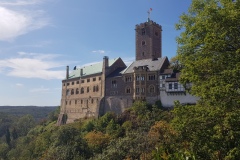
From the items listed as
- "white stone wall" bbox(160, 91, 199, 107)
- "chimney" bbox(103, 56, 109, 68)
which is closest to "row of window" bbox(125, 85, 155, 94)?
"white stone wall" bbox(160, 91, 199, 107)

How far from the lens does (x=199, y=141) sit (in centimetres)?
1628

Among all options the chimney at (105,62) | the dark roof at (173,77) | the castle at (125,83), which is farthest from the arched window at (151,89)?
the chimney at (105,62)

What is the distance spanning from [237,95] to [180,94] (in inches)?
1379

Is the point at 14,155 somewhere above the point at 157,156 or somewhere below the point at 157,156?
below

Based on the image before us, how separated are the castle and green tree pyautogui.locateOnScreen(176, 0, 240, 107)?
103ft

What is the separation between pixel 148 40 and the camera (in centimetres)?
6469

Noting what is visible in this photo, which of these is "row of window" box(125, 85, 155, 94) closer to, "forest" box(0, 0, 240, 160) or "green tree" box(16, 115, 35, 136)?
"forest" box(0, 0, 240, 160)

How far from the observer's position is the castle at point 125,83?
5381 centimetres

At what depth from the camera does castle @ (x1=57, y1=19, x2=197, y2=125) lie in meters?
53.8

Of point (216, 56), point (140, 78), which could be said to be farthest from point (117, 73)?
point (216, 56)

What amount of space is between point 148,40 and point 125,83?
1247cm

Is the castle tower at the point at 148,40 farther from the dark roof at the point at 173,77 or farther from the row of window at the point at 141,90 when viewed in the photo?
the dark roof at the point at 173,77

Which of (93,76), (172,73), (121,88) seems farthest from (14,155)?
(172,73)

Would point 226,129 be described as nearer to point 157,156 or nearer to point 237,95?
point 237,95
